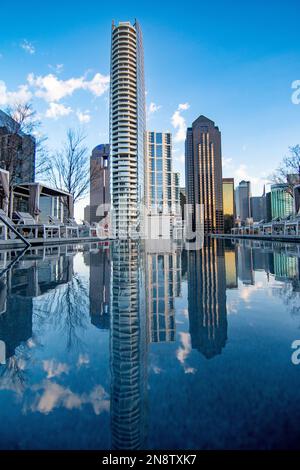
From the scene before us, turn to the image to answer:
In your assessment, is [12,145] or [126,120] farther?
[126,120]

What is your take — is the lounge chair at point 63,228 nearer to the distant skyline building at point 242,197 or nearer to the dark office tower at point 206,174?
the dark office tower at point 206,174

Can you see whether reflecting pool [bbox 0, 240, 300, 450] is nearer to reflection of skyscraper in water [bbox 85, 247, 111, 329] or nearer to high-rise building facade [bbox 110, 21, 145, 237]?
reflection of skyscraper in water [bbox 85, 247, 111, 329]

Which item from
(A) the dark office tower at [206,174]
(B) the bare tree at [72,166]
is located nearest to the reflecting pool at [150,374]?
(B) the bare tree at [72,166]

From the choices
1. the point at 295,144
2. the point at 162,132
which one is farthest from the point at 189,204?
the point at 295,144

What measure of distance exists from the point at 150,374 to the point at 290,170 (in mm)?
22702

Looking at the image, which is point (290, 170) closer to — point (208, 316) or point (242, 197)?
point (208, 316)

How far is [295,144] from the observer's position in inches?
745

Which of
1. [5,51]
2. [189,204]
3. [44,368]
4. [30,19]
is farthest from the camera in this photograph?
[189,204]

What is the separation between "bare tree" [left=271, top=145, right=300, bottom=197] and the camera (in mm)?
18922

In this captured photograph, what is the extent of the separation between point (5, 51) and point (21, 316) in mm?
18415

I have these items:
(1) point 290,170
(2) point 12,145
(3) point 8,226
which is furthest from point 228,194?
(3) point 8,226

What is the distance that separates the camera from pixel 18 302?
1733 mm
